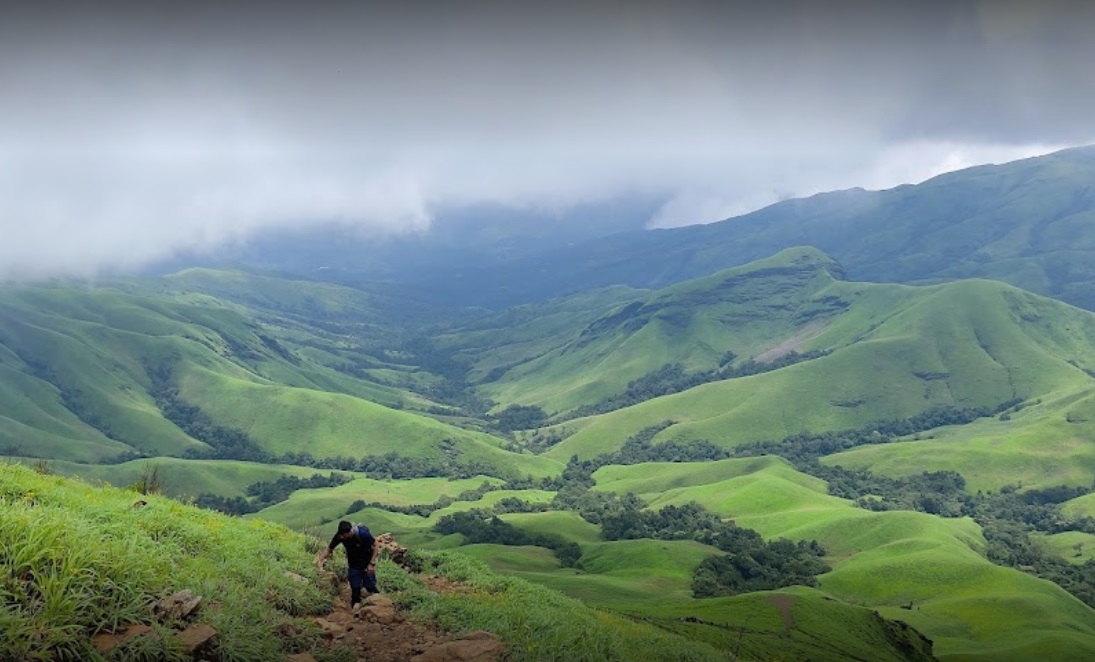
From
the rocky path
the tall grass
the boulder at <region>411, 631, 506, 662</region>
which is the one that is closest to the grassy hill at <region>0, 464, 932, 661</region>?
the tall grass

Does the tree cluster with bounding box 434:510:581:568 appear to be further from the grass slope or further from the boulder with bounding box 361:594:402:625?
the boulder with bounding box 361:594:402:625

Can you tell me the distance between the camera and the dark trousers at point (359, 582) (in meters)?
19.9

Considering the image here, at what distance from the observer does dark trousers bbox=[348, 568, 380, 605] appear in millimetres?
19922

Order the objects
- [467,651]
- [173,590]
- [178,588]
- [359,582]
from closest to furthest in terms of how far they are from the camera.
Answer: [173,590], [178,588], [467,651], [359,582]

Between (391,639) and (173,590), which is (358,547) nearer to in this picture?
(391,639)

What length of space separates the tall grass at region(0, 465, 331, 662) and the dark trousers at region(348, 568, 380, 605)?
→ 0.72 m

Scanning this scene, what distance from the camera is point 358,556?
66.8ft

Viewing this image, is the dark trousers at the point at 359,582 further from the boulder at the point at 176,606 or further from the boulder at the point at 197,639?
the boulder at the point at 197,639

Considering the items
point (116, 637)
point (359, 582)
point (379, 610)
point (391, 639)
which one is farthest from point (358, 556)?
point (116, 637)

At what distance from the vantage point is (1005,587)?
443 feet

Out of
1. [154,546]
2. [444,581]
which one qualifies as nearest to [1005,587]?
[444,581]

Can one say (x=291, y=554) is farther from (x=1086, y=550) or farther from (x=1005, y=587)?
(x=1086, y=550)

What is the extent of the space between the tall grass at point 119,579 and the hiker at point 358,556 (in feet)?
2.64

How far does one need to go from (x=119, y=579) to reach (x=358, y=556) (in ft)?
25.5
